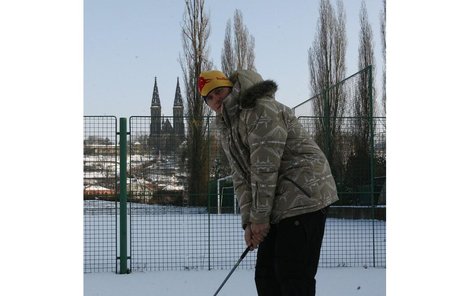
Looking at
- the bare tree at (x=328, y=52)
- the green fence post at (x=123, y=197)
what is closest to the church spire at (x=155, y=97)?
the green fence post at (x=123, y=197)

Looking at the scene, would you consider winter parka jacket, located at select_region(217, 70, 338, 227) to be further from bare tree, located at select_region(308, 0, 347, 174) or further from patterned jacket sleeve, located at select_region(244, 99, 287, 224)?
bare tree, located at select_region(308, 0, 347, 174)

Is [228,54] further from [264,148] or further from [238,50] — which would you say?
[264,148]

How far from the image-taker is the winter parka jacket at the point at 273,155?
2.14 meters

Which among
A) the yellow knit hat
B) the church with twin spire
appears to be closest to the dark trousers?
the yellow knit hat

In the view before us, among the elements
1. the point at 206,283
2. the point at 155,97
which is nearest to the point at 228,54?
the point at 155,97

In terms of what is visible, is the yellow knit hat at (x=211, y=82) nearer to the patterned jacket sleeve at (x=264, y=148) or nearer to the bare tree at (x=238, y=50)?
the patterned jacket sleeve at (x=264, y=148)

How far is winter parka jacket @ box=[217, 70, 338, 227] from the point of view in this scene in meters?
2.14

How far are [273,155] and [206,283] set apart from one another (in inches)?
113

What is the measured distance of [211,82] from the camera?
2.30 meters

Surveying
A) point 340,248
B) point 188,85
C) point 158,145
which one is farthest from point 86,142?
point 188,85

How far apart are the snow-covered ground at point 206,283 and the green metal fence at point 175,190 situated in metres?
0.30

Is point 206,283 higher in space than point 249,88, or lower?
lower
